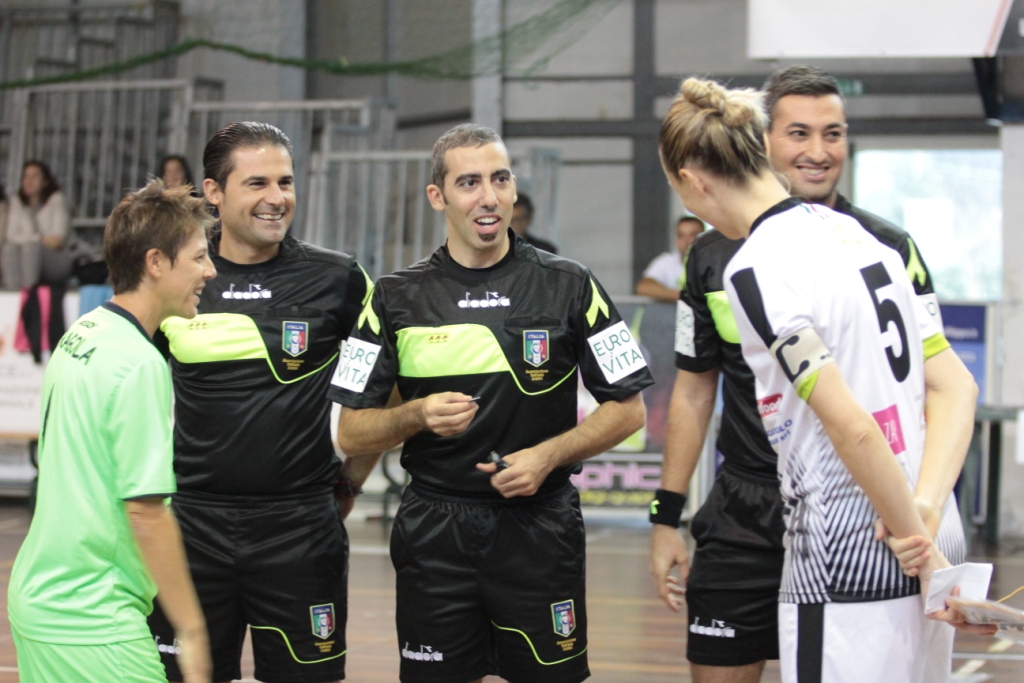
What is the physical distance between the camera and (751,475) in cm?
347

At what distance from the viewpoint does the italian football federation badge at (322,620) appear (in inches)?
144

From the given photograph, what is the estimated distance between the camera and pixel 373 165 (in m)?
12.2

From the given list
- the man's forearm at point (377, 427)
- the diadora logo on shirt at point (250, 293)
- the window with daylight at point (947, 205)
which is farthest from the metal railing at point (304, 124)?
the man's forearm at point (377, 427)

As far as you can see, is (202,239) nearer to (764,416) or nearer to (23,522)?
(764,416)

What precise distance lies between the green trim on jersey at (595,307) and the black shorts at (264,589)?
3.45 feet

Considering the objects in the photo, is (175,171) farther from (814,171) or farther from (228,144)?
(814,171)

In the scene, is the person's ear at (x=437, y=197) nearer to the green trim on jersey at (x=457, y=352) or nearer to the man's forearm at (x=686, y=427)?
the green trim on jersey at (x=457, y=352)

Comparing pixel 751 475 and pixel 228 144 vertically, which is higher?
pixel 228 144

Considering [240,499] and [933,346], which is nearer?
[933,346]

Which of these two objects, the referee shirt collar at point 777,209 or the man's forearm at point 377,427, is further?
the man's forearm at point 377,427

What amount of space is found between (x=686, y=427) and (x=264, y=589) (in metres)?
1.31

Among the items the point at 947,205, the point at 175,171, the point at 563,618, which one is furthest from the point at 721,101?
the point at 947,205

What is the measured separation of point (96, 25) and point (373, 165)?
14.3ft

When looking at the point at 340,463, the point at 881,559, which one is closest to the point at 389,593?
the point at 340,463
